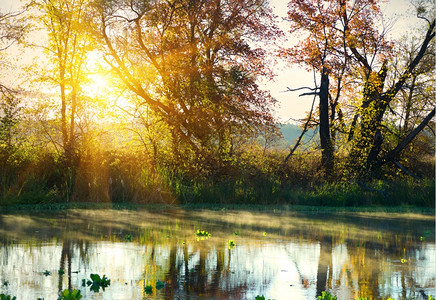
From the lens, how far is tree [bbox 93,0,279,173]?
21.0m

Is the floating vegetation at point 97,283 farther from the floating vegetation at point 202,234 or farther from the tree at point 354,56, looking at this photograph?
the tree at point 354,56

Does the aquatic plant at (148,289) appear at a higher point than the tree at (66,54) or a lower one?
lower

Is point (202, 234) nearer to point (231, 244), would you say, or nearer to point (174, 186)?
point (231, 244)

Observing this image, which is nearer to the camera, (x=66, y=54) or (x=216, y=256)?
(x=216, y=256)

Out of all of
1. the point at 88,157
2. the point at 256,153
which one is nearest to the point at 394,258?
the point at 88,157

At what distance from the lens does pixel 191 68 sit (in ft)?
69.6

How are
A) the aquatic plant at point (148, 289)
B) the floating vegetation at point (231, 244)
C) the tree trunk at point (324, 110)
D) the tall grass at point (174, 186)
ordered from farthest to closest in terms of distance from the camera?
the tree trunk at point (324, 110) < the tall grass at point (174, 186) < the floating vegetation at point (231, 244) < the aquatic plant at point (148, 289)

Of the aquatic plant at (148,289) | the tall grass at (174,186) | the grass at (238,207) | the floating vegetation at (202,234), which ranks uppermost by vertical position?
the tall grass at (174,186)

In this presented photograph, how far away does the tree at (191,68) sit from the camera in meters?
21.0

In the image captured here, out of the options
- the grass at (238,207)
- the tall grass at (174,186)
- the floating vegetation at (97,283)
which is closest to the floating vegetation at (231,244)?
the floating vegetation at (97,283)

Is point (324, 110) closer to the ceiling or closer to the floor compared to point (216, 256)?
closer to the ceiling

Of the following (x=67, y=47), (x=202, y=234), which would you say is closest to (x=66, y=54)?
(x=67, y=47)

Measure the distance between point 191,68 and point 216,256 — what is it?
42.9 ft

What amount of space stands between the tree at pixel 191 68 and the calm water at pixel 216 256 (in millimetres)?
7101
